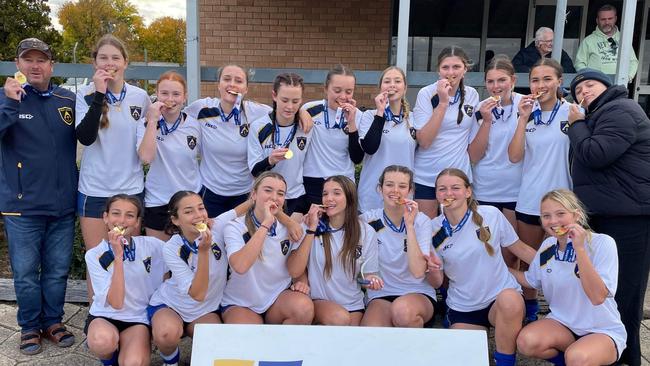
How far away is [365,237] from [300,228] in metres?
0.47

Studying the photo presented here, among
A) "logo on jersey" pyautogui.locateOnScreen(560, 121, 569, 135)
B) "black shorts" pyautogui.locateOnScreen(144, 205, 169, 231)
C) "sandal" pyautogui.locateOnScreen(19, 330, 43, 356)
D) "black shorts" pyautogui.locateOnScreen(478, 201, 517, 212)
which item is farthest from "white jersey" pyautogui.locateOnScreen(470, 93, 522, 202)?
"sandal" pyautogui.locateOnScreen(19, 330, 43, 356)

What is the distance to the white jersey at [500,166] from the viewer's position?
13.4 ft

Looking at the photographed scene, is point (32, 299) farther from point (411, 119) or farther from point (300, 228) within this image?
point (411, 119)

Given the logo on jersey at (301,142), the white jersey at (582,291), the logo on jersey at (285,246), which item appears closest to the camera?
the white jersey at (582,291)

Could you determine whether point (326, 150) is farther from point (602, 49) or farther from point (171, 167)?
point (602, 49)

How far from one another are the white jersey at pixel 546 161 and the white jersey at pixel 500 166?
0.16 metres

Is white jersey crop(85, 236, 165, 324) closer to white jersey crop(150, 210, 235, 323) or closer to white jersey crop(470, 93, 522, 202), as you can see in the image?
white jersey crop(150, 210, 235, 323)

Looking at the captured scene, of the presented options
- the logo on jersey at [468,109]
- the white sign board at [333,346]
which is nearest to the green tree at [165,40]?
the logo on jersey at [468,109]

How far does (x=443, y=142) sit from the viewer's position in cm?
411

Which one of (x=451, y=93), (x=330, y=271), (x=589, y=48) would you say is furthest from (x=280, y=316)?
(x=589, y=48)

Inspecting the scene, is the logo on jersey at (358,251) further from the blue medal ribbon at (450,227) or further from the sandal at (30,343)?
the sandal at (30,343)

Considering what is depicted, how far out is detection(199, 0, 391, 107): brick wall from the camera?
28.6 feet

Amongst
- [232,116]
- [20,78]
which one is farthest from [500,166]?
[20,78]

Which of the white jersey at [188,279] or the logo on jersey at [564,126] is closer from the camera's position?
the white jersey at [188,279]
